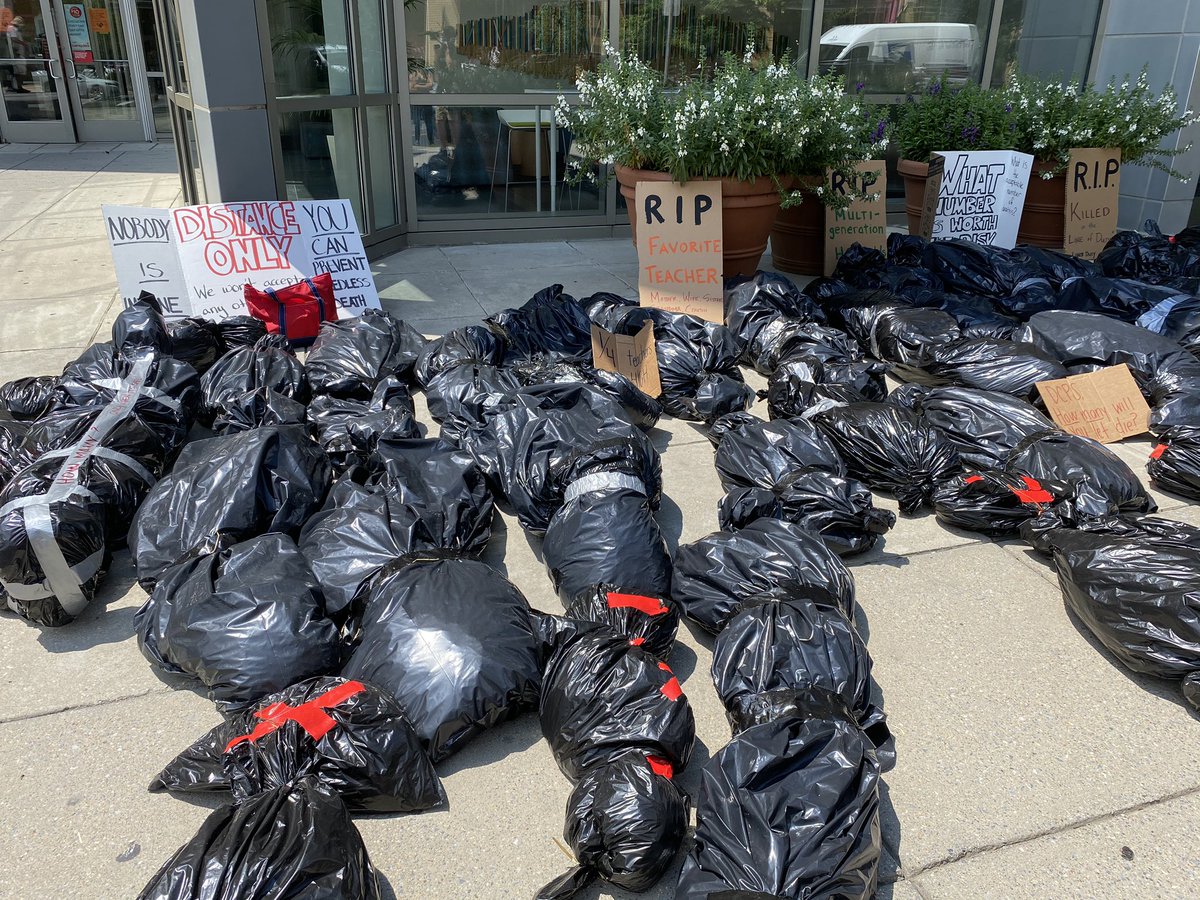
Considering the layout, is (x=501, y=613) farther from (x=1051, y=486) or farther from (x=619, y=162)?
(x=619, y=162)

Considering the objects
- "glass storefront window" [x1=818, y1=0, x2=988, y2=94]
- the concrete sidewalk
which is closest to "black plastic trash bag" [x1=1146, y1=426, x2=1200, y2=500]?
the concrete sidewalk

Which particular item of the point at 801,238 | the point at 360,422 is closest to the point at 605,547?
the point at 360,422

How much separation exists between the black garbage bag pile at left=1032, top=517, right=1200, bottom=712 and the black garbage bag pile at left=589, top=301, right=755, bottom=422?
1.64 metres

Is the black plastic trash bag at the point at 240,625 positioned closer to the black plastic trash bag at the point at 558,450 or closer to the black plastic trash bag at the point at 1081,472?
the black plastic trash bag at the point at 558,450

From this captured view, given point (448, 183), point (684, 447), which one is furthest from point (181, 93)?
point (684, 447)

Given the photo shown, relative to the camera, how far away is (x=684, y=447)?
158 inches

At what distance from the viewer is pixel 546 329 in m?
4.80

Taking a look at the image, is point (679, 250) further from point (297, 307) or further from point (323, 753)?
point (323, 753)

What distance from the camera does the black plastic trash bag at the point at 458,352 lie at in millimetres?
4312

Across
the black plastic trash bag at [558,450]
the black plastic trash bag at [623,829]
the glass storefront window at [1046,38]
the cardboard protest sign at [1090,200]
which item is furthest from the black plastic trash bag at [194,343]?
the glass storefront window at [1046,38]

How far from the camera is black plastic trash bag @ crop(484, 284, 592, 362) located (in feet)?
15.3

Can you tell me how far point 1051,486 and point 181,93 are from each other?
663 centimetres

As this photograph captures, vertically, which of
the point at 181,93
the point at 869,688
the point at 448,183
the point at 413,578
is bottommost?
the point at 869,688

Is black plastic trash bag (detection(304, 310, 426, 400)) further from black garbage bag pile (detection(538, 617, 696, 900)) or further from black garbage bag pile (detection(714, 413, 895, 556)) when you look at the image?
black garbage bag pile (detection(538, 617, 696, 900))
